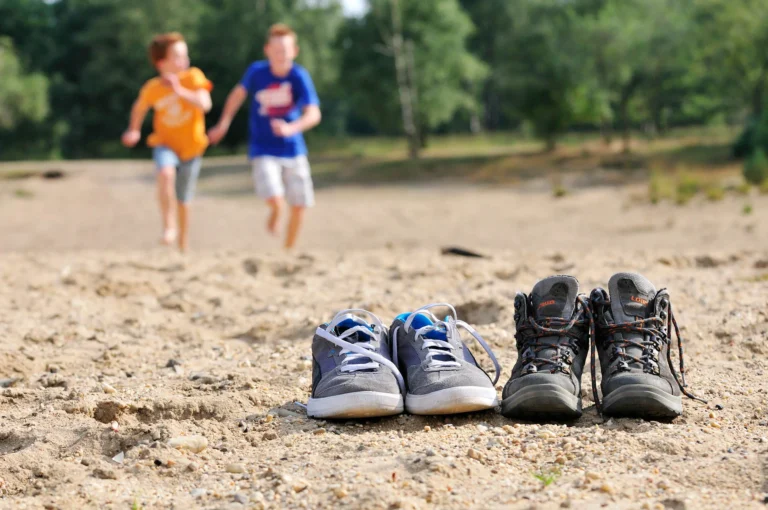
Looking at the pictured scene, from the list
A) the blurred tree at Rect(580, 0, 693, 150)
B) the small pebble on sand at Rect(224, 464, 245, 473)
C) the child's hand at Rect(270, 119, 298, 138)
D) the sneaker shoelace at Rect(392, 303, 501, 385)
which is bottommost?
the small pebble on sand at Rect(224, 464, 245, 473)

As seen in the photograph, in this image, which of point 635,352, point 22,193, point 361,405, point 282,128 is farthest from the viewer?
point 22,193

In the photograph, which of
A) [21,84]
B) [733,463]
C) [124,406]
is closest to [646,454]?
[733,463]

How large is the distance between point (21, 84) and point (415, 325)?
37.3 meters

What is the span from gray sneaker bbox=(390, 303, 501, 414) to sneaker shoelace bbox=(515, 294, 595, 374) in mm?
167

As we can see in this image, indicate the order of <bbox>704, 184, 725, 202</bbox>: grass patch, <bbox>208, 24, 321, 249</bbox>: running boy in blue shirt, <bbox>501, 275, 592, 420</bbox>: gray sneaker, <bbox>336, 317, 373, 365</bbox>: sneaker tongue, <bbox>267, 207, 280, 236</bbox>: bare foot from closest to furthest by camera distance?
<bbox>501, 275, 592, 420</bbox>: gray sneaker < <bbox>336, 317, 373, 365</bbox>: sneaker tongue < <bbox>208, 24, 321, 249</bbox>: running boy in blue shirt < <bbox>267, 207, 280, 236</bbox>: bare foot < <bbox>704, 184, 725, 202</bbox>: grass patch

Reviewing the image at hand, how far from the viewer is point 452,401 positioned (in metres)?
2.78

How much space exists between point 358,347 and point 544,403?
2.22 feet

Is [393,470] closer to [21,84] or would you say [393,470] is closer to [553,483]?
[553,483]

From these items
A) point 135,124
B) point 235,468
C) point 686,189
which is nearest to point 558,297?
point 235,468

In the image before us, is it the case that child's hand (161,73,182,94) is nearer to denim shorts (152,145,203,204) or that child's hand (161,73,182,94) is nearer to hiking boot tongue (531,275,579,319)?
denim shorts (152,145,203,204)

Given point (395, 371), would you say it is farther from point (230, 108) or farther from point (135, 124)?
point (135, 124)

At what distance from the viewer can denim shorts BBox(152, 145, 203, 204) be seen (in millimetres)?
7441

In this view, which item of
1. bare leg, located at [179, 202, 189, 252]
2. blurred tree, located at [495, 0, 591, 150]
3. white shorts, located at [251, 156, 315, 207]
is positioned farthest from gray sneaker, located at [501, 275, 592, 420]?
blurred tree, located at [495, 0, 591, 150]

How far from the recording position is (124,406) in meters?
2.98
